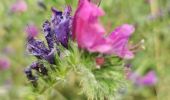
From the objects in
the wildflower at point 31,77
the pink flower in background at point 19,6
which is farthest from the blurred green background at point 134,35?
the wildflower at point 31,77

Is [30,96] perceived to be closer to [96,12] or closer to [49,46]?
[49,46]

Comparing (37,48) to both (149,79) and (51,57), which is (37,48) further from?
(149,79)

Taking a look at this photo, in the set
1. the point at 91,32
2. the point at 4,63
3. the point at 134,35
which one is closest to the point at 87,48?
the point at 91,32

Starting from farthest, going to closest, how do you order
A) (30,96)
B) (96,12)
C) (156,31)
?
1. (156,31)
2. (30,96)
3. (96,12)

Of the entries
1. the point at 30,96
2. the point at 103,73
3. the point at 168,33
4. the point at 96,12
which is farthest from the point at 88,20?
the point at 168,33

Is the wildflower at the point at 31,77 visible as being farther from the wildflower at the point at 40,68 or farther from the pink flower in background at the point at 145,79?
the pink flower in background at the point at 145,79

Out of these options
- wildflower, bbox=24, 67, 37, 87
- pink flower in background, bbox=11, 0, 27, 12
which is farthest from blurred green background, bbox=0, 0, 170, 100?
wildflower, bbox=24, 67, 37, 87
